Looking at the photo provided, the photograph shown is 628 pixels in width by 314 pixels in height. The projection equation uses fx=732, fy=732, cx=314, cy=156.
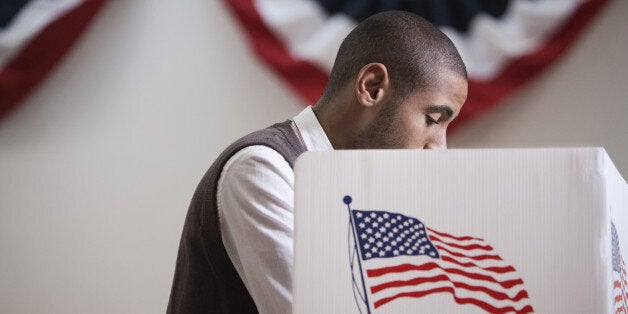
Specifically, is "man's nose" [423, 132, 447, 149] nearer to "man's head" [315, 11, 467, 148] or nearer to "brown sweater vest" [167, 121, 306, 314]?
"man's head" [315, 11, 467, 148]

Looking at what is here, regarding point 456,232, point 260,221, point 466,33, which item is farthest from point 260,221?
point 466,33

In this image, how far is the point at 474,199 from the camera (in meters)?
0.62

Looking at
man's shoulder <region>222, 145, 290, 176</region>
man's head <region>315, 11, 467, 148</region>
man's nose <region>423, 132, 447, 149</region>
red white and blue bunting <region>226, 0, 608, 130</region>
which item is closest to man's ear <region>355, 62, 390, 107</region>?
man's head <region>315, 11, 467, 148</region>

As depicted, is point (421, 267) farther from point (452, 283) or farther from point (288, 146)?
point (288, 146)

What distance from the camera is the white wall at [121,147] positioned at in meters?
1.95

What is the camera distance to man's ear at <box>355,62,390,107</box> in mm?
1185

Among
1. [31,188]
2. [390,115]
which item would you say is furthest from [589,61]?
[31,188]

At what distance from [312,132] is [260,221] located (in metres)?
0.38

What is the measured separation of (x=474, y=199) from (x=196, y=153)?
1.42m

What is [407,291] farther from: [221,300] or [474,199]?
[221,300]

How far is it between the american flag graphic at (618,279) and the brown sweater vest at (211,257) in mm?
476

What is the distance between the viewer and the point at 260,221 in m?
0.87

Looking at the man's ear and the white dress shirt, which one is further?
the man's ear

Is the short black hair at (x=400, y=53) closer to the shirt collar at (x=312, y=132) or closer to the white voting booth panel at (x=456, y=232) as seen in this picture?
the shirt collar at (x=312, y=132)
